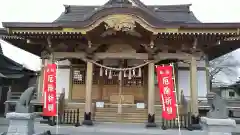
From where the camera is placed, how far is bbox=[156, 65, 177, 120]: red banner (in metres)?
Answer: 8.81

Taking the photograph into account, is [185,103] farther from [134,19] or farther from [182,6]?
[182,6]

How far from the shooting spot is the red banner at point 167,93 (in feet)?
28.9

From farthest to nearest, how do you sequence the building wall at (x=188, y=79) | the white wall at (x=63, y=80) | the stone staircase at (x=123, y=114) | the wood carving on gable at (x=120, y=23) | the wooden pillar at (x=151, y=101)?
the white wall at (x=63, y=80) < the building wall at (x=188, y=79) < the stone staircase at (x=123, y=114) < the wooden pillar at (x=151, y=101) < the wood carving on gable at (x=120, y=23)

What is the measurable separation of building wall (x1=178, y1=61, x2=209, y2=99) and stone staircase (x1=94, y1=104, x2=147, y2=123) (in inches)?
101

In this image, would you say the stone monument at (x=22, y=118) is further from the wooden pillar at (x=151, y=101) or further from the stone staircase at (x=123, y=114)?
the wooden pillar at (x=151, y=101)

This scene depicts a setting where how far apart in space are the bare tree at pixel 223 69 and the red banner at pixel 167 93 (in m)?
25.4

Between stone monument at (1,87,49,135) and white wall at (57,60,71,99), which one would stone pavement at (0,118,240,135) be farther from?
white wall at (57,60,71,99)

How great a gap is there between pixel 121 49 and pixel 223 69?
25.8 metres

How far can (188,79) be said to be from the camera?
13.2m

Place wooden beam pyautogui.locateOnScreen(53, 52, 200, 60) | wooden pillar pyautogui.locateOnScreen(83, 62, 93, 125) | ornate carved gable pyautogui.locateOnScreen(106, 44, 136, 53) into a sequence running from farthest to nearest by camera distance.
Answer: ornate carved gable pyautogui.locateOnScreen(106, 44, 136, 53), wooden beam pyautogui.locateOnScreen(53, 52, 200, 60), wooden pillar pyautogui.locateOnScreen(83, 62, 93, 125)

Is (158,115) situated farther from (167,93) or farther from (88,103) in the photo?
(88,103)

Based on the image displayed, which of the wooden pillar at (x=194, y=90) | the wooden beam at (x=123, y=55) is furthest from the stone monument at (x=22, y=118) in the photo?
the wooden pillar at (x=194, y=90)

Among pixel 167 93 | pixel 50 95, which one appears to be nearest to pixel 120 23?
pixel 167 93

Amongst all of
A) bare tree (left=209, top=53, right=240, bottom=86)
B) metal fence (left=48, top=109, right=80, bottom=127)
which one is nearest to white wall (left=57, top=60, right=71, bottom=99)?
metal fence (left=48, top=109, right=80, bottom=127)
